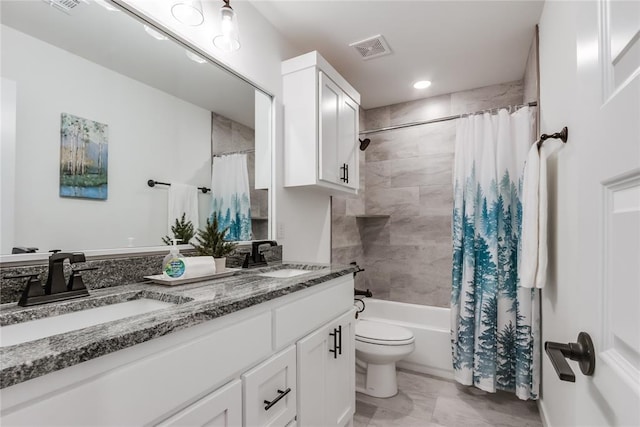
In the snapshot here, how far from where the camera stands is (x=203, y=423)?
83 centimetres

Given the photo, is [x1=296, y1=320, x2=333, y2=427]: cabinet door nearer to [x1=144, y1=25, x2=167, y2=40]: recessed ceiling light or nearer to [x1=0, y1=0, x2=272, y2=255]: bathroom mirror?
[x1=0, y1=0, x2=272, y2=255]: bathroom mirror

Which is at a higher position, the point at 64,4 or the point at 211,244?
the point at 64,4

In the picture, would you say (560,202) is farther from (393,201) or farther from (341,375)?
(393,201)

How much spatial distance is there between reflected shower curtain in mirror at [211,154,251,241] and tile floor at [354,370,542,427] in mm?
1393

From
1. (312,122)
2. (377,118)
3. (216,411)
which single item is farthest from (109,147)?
(377,118)

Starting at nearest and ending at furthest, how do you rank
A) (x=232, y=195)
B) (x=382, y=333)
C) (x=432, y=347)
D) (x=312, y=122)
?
(x=232, y=195)
(x=312, y=122)
(x=382, y=333)
(x=432, y=347)

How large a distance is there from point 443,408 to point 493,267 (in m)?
1.01

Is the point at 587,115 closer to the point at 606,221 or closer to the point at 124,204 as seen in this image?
the point at 606,221

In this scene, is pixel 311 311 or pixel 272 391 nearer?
pixel 272 391

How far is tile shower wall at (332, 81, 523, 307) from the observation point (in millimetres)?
3041

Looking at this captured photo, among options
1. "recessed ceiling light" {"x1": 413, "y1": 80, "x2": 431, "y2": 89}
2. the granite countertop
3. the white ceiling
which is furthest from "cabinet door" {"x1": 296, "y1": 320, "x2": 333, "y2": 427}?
"recessed ceiling light" {"x1": 413, "y1": 80, "x2": 431, "y2": 89}

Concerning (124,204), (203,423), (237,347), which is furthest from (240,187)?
(203,423)

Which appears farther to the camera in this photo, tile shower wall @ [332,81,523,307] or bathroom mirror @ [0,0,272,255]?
tile shower wall @ [332,81,523,307]

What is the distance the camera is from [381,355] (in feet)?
7.09
